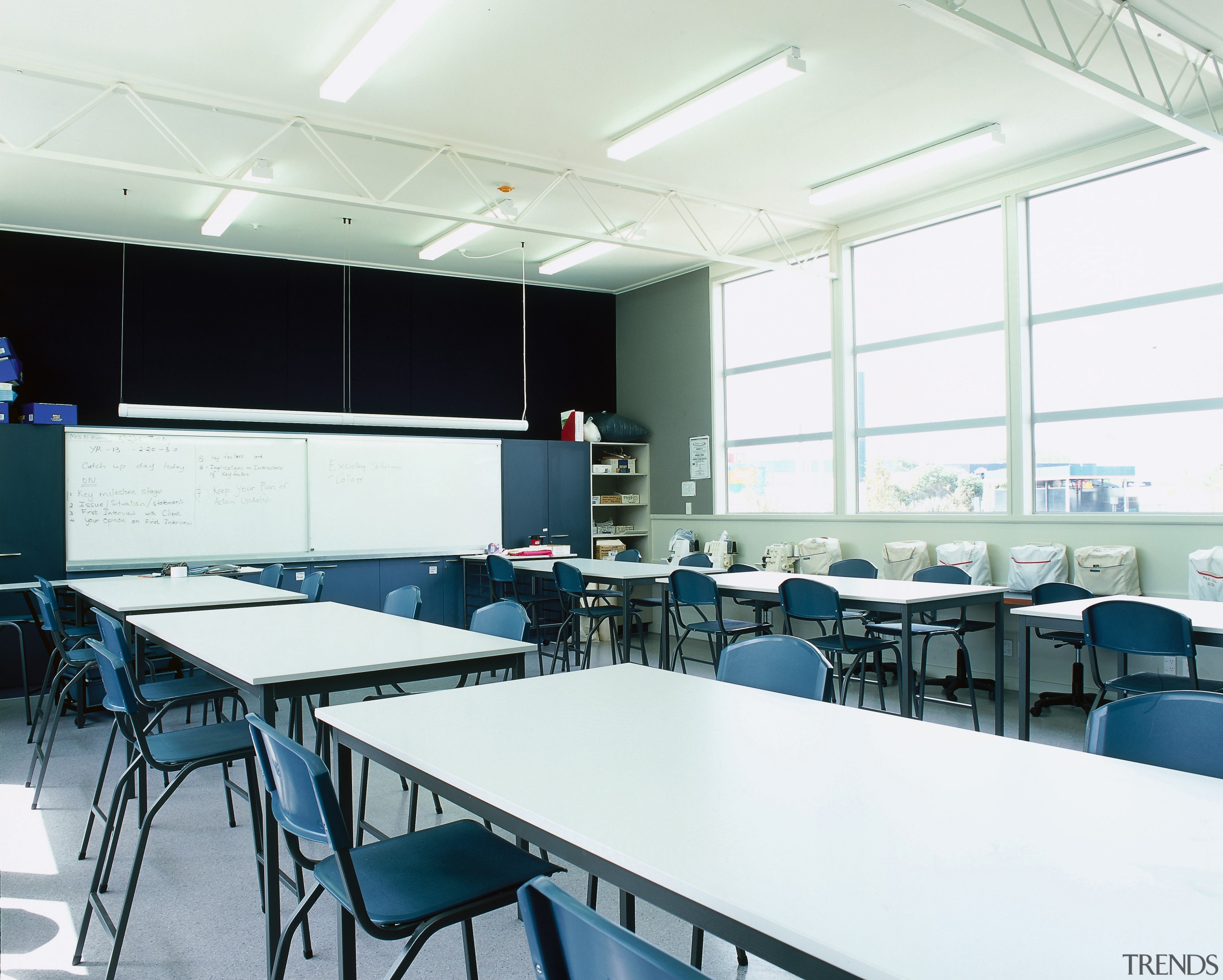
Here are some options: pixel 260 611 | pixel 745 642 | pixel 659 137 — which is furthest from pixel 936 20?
pixel 260 611

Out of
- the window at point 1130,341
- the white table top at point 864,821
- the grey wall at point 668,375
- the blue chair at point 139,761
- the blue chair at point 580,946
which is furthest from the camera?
the grey wall at point 668,375

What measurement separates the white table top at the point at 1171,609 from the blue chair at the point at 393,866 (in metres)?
2.96

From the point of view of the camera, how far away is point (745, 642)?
261cm

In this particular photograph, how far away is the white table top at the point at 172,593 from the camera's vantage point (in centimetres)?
411

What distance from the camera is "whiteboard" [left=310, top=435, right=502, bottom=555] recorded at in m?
7.55

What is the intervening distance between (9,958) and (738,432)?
688 centimetres

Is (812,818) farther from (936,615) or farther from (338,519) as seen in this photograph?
(338,519)

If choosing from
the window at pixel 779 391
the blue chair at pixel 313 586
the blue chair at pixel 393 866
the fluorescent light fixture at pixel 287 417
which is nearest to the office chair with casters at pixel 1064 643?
the window at pixel 779 391

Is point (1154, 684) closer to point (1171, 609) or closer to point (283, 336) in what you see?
point (1171, 609)

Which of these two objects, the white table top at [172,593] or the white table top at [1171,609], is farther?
the white table top at [172,593]

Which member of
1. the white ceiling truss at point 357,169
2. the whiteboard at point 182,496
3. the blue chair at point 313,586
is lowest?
the blue chair at point 313,586

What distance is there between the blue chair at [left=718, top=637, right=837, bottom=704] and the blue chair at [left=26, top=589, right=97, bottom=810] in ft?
9.22

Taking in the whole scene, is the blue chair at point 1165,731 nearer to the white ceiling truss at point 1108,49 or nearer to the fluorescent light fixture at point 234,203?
the white ceiling truss at point 1108,49

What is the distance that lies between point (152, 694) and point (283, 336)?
5240 millimetres
